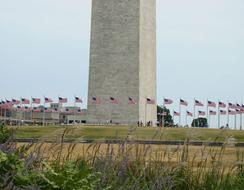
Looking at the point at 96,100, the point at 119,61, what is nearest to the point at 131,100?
the point at 96,100

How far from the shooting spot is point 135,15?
62500 mm

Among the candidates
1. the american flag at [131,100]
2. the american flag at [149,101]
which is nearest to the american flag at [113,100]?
the american flag at [131,100]

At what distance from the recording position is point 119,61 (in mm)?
62938

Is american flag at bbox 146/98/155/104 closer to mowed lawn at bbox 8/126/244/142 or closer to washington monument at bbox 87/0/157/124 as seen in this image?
washington monument at bbox 87/0/157/124

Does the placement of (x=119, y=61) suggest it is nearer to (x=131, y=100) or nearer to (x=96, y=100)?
(x=131, y=100)

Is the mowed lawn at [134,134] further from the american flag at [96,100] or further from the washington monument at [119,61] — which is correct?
the american flag at [96,100]

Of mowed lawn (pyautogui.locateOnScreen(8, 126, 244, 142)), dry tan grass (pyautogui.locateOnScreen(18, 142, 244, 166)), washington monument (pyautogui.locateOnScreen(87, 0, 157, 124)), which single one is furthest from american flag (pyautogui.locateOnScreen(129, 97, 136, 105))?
dry tan grass (pyautogui.locateOnScreen(18, 142, 244, 166))

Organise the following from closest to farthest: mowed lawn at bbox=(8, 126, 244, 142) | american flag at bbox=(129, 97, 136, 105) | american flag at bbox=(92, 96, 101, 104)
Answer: mowed lawn at bbox=(8, 126, 244, 142), american flag at bbox=(129, 97, 136, 105), american flag at bbox=(92, 96, 101, 104)

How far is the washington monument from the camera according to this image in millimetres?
62062

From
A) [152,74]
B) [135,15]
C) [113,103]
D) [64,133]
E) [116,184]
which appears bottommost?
[116,184]

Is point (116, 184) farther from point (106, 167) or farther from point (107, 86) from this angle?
point (107, 86)

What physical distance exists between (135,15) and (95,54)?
22.2 ft

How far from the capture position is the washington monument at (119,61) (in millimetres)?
62062

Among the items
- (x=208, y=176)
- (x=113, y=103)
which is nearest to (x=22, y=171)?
(x=208, y=176)
